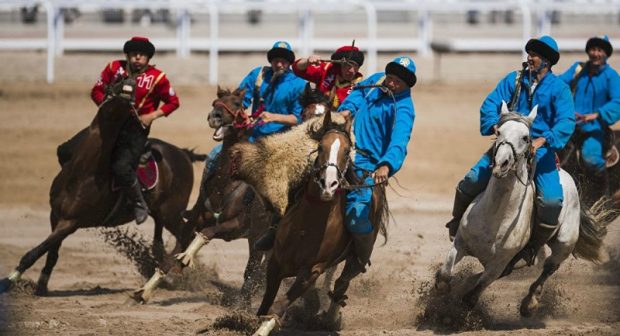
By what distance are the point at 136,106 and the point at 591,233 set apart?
173 inches

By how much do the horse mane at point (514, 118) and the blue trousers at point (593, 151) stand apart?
377 cm

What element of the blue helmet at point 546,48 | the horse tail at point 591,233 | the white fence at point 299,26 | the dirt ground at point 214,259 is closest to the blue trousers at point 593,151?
the dirt ground at point 214,259

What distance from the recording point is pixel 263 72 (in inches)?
388

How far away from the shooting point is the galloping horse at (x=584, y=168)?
11.3m

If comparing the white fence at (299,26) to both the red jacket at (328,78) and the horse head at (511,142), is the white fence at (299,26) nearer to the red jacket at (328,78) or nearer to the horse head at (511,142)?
the red jacket at (328,78)

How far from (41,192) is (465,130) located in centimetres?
754

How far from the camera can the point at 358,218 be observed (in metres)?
7.56

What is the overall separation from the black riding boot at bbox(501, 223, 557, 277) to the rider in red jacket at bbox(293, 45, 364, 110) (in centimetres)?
198

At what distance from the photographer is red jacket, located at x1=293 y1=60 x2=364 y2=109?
29.2 ft

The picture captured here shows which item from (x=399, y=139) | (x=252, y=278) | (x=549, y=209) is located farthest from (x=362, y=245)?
(x=549, y=209)

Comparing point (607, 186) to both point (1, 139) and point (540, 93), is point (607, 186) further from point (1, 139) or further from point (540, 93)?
point (1, 139)

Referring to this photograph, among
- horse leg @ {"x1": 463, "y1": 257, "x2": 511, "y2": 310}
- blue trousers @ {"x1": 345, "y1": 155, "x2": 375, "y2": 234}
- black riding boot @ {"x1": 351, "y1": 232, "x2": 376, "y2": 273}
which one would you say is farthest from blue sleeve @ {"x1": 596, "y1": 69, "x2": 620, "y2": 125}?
blue trousers @ {"x1": 345, "y1": 155, "x2": 375, "y2": 234}

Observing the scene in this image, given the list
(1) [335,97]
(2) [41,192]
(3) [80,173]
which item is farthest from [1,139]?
(1) [335,97]

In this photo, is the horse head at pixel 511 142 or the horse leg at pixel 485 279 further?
the horse leg at pixel 485 279
